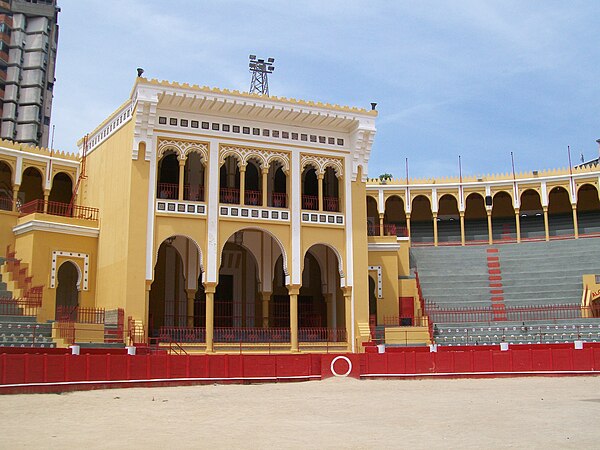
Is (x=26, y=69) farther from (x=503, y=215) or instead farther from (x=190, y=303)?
(x=503, y=215)

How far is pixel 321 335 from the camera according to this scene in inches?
1277

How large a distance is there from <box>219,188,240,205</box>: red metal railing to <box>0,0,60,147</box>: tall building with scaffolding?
39182mm

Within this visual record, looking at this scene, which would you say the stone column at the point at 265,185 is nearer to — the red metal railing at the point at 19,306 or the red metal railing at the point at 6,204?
the red metal railing at the point at 19,306

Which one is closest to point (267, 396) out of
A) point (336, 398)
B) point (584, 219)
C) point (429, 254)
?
point (336, 398)

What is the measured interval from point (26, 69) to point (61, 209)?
37.7 meters

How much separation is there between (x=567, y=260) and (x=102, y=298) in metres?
23.3

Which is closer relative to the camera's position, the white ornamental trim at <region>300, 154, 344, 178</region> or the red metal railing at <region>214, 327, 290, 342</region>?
the red metal railing at <region>214, 327, 290, 342</region>

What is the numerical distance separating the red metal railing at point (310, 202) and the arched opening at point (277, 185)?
90cm

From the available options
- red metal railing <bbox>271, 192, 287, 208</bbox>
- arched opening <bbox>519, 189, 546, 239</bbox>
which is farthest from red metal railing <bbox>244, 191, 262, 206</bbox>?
arched opening <bbox>519, 189, 546, 239</bbox>

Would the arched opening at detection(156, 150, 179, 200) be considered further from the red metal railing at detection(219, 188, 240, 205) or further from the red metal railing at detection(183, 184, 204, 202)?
the red metal railing at detection(219, 188, 240, 205)

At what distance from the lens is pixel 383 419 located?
16.4 meters

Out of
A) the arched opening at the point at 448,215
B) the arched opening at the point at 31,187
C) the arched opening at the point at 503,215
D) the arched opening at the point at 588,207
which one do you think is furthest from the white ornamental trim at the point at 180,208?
the arched opening at the point at 588,207

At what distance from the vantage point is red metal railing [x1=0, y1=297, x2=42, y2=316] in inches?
1079

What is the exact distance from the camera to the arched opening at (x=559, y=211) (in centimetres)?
4509
